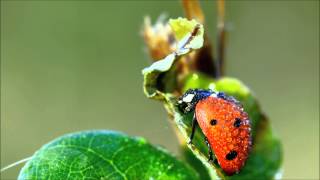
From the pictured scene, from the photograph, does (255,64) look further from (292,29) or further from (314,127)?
(314,127)

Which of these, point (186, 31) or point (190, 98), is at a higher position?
point (186, 31)

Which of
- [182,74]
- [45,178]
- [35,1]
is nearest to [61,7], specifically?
[35,1]

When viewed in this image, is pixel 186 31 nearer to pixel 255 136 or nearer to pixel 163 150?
pixel 163 150

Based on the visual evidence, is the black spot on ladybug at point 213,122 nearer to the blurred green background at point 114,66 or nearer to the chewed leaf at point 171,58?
the chewed leaf at point 171,58

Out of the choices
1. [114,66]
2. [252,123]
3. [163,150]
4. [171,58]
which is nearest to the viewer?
[171,58]

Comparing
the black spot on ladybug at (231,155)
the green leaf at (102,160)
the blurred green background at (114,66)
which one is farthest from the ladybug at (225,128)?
the blurred green background at (114,66)

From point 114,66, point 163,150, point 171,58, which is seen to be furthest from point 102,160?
point 114,66

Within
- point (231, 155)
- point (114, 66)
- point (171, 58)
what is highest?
point (114, 66)
